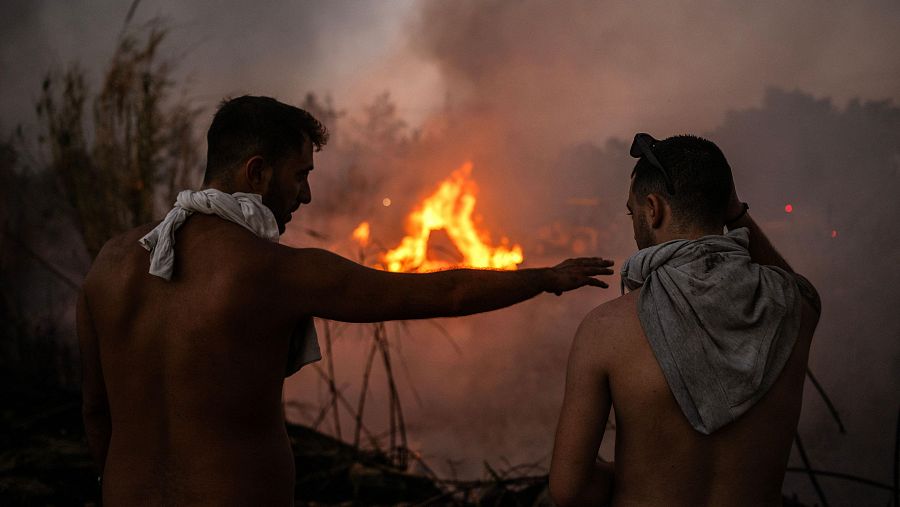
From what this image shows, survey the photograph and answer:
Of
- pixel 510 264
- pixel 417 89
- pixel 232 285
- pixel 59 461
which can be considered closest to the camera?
pixel 232 285

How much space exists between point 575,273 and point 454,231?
11.2 feet

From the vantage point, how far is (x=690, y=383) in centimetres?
156

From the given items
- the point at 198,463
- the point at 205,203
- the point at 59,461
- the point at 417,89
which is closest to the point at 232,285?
the point at 205,203

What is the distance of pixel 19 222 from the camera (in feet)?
19.8

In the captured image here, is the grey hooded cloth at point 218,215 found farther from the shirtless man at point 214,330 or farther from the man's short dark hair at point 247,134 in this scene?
the man's short dark hair at point 247,134

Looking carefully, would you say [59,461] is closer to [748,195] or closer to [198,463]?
[198,463]

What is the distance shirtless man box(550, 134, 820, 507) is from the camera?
61.8 inches

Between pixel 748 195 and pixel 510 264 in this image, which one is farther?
pixel 510 264

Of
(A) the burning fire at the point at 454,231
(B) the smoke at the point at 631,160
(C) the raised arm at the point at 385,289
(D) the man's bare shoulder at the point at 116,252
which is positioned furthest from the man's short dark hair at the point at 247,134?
(A) the burning fire at the point at 454,231

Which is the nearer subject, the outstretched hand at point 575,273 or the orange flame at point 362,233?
the outstretched hand at point 575,273

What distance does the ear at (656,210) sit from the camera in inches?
69.7

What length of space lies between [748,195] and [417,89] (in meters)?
2.68

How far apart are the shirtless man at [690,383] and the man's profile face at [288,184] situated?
960 mm

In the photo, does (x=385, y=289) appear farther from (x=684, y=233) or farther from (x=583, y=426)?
(x=684, y=233)
